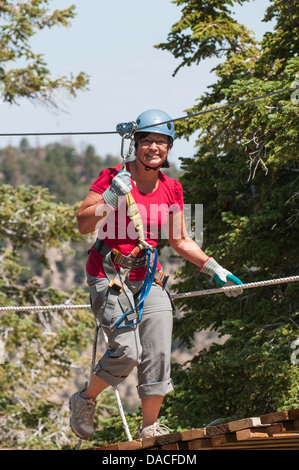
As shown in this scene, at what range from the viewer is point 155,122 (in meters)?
5.40

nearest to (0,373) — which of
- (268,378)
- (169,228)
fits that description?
(268,378)

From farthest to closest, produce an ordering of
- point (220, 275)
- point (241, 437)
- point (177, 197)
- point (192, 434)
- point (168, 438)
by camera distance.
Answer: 1. point (220, 275)
2. point (177, 197)
3. point (168, 438)
4. point (192, 434)
5. point (241, 437)

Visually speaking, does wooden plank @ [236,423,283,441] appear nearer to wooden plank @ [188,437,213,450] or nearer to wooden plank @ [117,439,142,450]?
wooden plank @ [188,437,213,450]

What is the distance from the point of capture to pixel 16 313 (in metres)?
16.4

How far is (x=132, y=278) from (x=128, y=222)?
1.36ft

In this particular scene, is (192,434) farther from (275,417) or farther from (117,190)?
(117,190)

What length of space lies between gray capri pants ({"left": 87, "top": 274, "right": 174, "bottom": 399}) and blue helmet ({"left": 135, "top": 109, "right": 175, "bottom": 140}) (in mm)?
1124

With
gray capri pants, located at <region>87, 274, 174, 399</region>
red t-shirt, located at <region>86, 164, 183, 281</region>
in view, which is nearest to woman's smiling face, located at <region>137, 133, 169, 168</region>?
red t-shirt, located at <region>86, 164, 183, 281</region>

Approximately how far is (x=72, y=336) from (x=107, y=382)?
36.0 ft

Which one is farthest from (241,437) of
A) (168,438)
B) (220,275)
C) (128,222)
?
(128,222)

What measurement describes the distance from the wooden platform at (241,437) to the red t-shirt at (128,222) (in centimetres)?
119

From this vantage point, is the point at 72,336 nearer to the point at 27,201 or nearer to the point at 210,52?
the point at 27,201

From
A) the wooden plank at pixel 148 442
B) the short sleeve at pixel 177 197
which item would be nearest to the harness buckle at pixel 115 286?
the short sleeve at pixel 177 197

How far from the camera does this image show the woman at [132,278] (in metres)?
5.13
